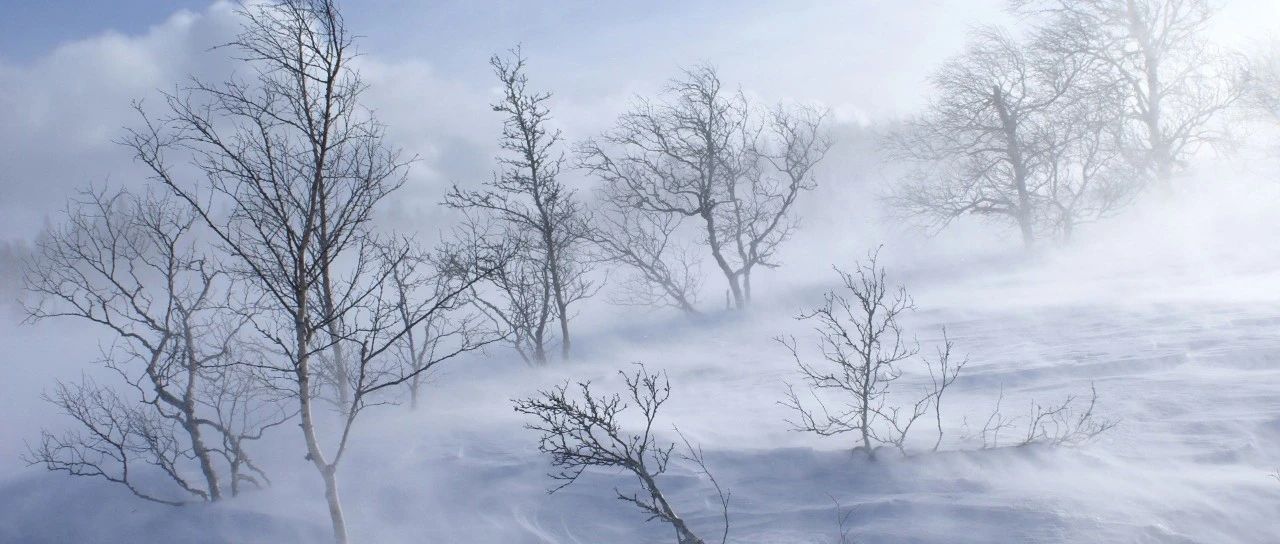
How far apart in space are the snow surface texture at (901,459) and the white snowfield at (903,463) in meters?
0.03

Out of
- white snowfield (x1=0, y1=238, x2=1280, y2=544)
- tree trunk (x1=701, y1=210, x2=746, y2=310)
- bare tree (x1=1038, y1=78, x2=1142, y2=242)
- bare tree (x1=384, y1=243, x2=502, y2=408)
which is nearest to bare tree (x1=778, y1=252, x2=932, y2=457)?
white snowfield (x1=0, y1=238, x2=1280, y2=544)

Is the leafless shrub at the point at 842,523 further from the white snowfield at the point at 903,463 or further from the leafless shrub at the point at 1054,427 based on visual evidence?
the leafless shrub at the point at 1054,427

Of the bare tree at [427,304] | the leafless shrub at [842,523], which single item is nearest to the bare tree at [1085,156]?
the bare tree at [427,304]

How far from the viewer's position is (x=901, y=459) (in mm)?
8469

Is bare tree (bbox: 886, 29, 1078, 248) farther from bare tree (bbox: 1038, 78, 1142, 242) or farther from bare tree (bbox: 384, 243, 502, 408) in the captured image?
bare tree (bbox: 384, 243, 502, 408)

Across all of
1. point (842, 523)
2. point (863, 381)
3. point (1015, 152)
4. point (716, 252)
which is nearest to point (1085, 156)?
point (1015, 152)

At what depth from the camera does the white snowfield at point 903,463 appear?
7184mm

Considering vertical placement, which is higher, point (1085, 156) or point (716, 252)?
point (1085, 156)

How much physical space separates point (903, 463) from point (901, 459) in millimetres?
68

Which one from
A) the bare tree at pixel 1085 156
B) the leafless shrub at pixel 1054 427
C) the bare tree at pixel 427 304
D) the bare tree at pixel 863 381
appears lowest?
the leafless shrub at pixel 1054 427

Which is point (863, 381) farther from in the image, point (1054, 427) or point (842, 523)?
point (842, 523)

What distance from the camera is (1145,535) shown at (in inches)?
253

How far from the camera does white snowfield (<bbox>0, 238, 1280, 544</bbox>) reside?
7.18m

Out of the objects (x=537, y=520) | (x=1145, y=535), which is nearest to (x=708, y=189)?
(x=537, y=520)
